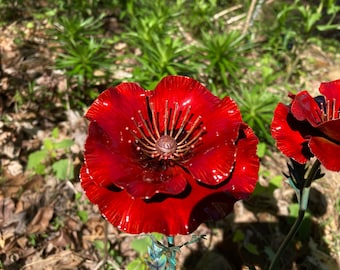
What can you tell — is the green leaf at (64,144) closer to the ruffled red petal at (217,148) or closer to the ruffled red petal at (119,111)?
the ruffled red petal at (119,111)

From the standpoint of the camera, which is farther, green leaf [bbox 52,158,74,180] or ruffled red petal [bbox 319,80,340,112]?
green leaf [bbox 52,158,74,180]

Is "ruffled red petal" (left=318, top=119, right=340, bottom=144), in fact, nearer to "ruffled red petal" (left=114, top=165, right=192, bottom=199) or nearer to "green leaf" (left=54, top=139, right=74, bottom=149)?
"ruffled red petal" (left=114, top=165, right=192, bottom=199)

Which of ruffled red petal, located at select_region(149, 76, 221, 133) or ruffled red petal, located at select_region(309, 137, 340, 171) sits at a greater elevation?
ruffled red petal, located at select_region(149, 76, 221, 133)

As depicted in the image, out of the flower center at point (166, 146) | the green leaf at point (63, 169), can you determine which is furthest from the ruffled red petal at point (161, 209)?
the green leaf at point (63, 169)

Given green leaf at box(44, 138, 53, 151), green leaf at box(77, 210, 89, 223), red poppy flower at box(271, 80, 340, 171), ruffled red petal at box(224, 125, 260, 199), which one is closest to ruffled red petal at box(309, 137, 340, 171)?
red poppy flower at box(271, 80, 340, 171)

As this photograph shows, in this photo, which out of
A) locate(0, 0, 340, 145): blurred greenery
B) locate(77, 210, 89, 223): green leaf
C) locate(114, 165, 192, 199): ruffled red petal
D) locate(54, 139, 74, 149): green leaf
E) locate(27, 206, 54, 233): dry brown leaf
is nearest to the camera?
locate(114, 165, 192, 199): ruffled red petal

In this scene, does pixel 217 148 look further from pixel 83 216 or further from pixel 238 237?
pixel 83 216

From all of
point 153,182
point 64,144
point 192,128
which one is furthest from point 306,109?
point 64,144

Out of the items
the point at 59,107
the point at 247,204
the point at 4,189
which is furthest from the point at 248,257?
the point at 59,107
